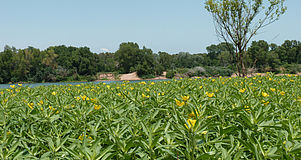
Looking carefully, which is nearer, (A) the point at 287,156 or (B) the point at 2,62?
(A) the point at 287,156

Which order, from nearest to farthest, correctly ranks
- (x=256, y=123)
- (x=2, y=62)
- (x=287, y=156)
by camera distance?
1. (x=287, y=156)
2. (x=256, y=123)
3. (x=2, y=62)

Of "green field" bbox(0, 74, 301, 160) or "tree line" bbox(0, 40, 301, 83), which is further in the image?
"tree line" bbox(0, 40, 301, 83)

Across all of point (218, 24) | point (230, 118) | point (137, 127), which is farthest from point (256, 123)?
point (218, 24)

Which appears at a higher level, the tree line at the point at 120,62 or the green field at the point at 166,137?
the tree line at the point at 120,62

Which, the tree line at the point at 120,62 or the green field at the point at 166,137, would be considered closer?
the green field at the point at 166,137

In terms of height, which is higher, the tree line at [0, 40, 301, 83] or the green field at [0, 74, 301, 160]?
the tree line at [0, 40, 301, 83]

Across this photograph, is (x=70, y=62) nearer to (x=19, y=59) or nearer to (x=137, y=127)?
(x=19, y=59)

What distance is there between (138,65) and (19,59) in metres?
30.3

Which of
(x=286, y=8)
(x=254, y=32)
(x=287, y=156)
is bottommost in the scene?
(x=287, y=156)

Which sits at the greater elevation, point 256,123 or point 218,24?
point 218,24

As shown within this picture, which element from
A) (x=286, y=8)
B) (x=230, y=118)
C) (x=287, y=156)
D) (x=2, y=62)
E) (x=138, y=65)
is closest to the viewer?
(x=287, y=156)

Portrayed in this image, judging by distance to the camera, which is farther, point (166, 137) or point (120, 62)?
point (120, 62)

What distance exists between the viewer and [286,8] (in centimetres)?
1102

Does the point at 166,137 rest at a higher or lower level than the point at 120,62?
lower
